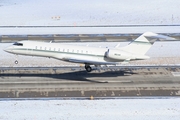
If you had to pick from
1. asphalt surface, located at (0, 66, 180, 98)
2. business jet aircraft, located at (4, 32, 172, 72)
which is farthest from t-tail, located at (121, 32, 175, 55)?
asphalt surface, located at (0, 66, 180, 98)

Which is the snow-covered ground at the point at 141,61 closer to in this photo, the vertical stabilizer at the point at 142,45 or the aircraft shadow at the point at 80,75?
the aircraft shadow at the point at 80,75
